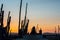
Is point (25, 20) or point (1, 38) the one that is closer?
point (1, 38)

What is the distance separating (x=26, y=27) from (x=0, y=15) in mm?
14427

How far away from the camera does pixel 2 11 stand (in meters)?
88.1

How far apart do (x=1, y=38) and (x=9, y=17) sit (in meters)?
35.5

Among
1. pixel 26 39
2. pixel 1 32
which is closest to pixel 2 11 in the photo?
pixel 1 32

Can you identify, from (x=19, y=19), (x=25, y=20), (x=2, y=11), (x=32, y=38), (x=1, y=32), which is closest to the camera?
(x=32, y=38)

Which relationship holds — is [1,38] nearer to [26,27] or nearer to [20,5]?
[20,5]

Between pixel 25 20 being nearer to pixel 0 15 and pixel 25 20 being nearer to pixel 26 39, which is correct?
pixel 0 15

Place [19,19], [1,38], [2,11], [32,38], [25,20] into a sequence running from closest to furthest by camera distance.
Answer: [32,38] < [1,38] < [19,19] < [2,11] < [25,20]

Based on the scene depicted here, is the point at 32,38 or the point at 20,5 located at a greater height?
the point at 20,5

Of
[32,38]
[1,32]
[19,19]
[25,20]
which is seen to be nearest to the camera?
[32,38]

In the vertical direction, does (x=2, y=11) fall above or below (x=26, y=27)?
above

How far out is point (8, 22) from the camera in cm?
9456

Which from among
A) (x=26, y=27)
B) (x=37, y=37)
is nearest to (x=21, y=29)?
(x=26, y=27)

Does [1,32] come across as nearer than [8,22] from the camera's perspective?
Yes
